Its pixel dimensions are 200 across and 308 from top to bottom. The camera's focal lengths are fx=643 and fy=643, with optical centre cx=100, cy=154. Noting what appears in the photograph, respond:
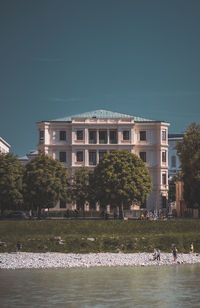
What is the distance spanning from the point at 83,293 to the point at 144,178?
57.4 m

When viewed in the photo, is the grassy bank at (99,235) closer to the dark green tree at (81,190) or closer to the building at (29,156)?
the dark green tree at (81,190)

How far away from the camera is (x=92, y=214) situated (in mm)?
109938

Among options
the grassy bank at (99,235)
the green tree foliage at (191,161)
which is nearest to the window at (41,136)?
the green tree foliage at (191,161)

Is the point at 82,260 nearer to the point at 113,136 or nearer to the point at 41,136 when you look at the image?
the point at 113,136

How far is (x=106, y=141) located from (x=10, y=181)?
3455cm

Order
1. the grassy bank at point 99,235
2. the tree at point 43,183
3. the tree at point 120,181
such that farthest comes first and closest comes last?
the tree at point 120,181
the tree at point 43,183
the grassy bank at point 99,235

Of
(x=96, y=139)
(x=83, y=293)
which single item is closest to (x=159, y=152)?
(x=96, y=139)

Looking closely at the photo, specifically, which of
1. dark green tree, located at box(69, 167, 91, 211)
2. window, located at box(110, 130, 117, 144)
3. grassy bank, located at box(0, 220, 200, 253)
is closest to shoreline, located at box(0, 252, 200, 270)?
grassy bank, located at box(0, 220, 200, 253)

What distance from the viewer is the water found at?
38344mm

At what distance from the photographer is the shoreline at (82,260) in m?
A: 54.6

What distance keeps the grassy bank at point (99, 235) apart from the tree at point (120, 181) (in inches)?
802

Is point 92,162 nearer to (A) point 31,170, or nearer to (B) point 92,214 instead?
(B) point 92,214

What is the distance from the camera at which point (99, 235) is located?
68812 millimetres

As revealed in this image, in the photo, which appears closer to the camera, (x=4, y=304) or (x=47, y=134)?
(x=4, y=304)
